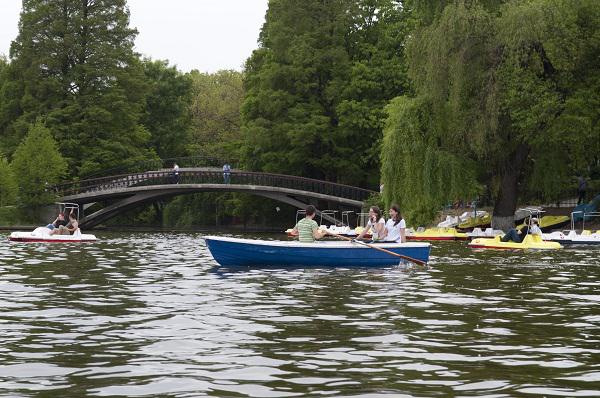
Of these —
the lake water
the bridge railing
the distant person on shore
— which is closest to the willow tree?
the distant person on shore

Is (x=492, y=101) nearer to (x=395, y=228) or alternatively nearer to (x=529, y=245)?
(x=529, y=245)

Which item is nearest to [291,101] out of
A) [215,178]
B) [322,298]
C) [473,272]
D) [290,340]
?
[215,178]

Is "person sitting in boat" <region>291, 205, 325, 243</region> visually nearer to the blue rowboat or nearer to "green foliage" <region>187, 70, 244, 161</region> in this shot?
the blue rowboat

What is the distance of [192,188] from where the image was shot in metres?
62.1

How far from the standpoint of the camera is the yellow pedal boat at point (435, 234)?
41688 millimetres

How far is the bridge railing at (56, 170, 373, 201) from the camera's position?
189ft

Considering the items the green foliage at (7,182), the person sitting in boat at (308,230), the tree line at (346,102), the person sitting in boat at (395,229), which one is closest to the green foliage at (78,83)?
the tree line at (346,102)

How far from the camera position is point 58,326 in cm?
1195

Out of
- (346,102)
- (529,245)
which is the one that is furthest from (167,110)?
(529,245)

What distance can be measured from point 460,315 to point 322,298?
2.83 m

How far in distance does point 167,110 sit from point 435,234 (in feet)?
141

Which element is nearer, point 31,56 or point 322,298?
point 322,298

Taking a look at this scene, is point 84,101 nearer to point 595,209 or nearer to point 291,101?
point 291,101

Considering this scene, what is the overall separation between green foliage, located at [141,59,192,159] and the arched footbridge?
43.9 ft
